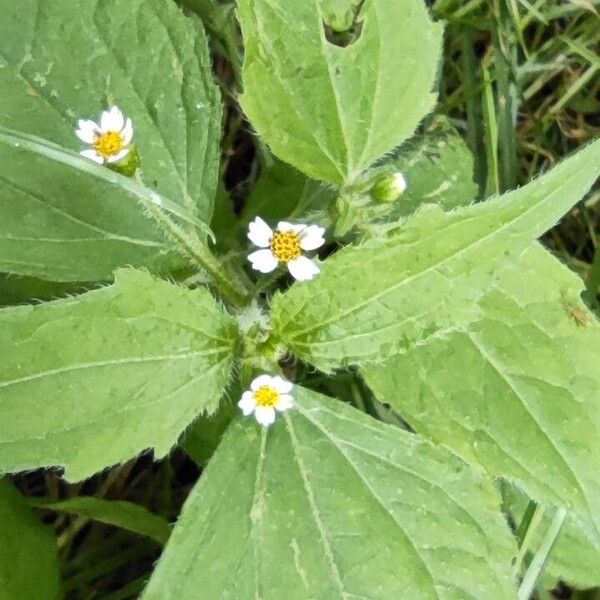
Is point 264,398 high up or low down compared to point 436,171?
down

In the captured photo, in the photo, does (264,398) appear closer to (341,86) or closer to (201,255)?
(201,255)

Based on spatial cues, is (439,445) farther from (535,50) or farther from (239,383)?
(535,50)

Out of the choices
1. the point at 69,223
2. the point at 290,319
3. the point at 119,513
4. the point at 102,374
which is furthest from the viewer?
the point at 119,513

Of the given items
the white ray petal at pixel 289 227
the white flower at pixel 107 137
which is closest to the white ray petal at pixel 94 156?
the white flower at pixel 107 137

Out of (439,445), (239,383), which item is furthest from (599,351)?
(239,383)

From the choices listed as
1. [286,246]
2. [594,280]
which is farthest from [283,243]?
[594,280]
